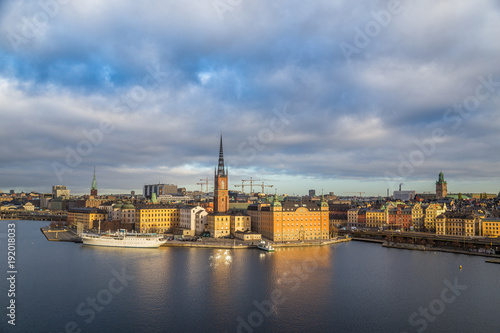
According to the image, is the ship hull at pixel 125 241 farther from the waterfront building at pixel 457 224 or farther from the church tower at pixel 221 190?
the waterfront building at pixel 457 224

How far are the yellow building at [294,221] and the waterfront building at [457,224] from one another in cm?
1785

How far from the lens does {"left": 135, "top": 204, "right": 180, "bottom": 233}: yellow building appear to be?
2383 inches

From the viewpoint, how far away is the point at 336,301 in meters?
24.2

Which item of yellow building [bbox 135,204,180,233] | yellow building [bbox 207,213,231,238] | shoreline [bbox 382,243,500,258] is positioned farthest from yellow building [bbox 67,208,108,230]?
shoreline [bbox 382,243,500,258]

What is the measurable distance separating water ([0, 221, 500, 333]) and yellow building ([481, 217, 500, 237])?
1722cm

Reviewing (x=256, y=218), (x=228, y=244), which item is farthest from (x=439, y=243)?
(x=228, y=244)

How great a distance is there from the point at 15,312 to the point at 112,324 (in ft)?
19.5

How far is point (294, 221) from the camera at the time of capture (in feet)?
172

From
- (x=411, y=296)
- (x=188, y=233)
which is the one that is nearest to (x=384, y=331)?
(x=411, y=296)

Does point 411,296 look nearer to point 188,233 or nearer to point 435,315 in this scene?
point 435,315

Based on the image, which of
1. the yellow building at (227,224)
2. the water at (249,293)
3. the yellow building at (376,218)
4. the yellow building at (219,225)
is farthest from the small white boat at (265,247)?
the yellow building at (376,218)

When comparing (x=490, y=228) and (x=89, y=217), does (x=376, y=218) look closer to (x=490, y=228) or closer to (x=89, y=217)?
(x=490, y=228)

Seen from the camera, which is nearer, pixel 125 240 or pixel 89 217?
pixel 125 240

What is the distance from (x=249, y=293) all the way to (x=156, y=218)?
128ft
